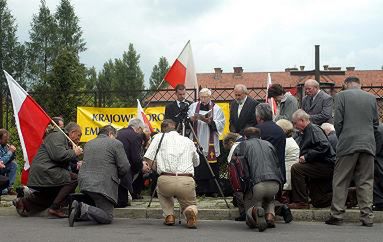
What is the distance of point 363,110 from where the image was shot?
29.4ft

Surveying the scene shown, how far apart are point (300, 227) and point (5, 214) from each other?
16.7ft

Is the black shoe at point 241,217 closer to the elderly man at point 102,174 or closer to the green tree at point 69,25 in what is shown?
the elderly man at point 102,174

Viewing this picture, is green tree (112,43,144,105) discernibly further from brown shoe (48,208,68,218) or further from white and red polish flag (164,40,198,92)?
brown shoe (48,208,68,218)

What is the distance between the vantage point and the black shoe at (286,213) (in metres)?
9.15

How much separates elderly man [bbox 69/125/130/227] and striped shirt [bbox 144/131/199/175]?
58 centimetres

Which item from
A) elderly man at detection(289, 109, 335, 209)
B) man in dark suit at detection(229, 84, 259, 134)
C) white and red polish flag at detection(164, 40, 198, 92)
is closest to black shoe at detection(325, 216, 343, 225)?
elderly man at detection(289, 109, 335, 209)

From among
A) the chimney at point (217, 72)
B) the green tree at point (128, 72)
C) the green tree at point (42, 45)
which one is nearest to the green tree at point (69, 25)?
the green tree at point (42, 45)

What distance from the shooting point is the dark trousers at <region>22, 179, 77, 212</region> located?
9.94 meters

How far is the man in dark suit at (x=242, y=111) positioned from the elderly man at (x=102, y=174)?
8.99ft

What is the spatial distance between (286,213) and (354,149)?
55.4 inches

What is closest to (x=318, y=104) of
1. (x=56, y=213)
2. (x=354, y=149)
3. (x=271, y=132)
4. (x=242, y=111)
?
(x=242, y=111)

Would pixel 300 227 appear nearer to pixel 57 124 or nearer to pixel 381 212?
pixel 381 212

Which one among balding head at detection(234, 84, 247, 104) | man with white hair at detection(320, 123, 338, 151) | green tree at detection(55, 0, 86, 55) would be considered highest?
green tree at detection(55, 0, 86, 55)

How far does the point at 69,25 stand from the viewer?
62.6 meters
